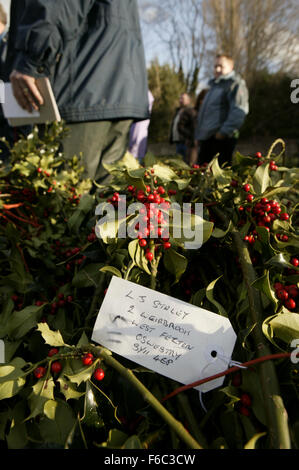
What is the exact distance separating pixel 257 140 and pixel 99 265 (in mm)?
8079

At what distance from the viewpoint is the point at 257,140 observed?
310 inches

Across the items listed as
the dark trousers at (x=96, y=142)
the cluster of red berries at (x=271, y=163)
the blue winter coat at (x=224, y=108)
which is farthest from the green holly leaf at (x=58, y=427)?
the blue winter coat at (x=224, y=108)

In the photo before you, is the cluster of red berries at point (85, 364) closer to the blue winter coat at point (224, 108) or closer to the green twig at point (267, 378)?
the green twig at point (267, 378)

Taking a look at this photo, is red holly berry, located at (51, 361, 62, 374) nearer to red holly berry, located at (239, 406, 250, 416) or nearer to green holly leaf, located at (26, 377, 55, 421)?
green holly leaf, located at (26, 377, 55, 421)

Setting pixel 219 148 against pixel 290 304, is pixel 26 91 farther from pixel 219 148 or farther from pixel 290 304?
pixel 219 148

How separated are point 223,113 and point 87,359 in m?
2.67

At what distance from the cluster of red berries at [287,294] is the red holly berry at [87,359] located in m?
0.26

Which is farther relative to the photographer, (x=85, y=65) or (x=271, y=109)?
(x=271, y=109)

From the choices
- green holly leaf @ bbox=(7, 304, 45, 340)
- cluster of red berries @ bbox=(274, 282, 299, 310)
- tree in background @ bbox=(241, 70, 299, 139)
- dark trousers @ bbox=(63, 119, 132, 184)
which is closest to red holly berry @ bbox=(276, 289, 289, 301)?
cluster of red berries @ bbox=(274, 282, 299, 310)

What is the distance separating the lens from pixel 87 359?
41 centimetres

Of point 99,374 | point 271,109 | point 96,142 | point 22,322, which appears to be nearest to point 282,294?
point 99,374
